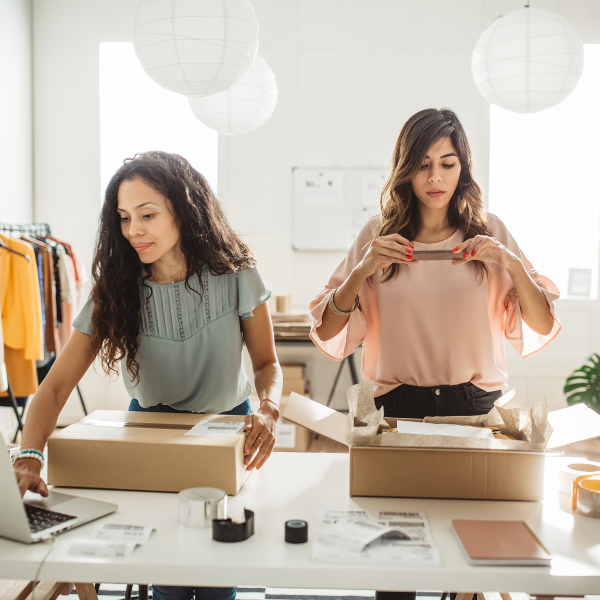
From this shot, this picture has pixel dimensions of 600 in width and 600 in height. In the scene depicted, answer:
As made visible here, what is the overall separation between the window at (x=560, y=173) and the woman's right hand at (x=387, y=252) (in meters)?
3.13

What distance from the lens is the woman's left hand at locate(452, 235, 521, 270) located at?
4.56 feet

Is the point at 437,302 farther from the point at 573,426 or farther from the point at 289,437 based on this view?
the point at 289,437

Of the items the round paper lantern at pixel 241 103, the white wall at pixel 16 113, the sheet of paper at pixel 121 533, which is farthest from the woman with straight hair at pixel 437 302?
the white wall at pixel 16 113

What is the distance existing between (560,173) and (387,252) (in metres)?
3.42

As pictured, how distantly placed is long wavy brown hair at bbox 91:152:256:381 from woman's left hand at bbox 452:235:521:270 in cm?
54

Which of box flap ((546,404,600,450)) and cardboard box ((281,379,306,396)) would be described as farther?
cardboard box ((281,379,306,396))

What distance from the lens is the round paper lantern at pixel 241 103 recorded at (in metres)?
2.91

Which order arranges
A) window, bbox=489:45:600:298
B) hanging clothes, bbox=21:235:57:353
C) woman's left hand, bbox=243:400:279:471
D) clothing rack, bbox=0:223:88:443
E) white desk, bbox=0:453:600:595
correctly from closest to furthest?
white desk, bbox=0:453:600:595
woman's left hand, bbox=243:400:279:471
clothing rack, bbox=0:223:88:443
hanging clothes, bbox=21:235:57:353
window, bbox=489:45:600:298

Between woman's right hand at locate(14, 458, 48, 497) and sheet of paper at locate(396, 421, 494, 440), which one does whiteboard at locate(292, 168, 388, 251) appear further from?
woman's right hand at locate(14, 458, 48, 497)

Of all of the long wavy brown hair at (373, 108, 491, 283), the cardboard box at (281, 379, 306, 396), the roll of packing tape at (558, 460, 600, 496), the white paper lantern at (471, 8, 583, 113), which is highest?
the white paper lantern at (471, 8, 583, 113)

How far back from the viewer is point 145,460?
118cm

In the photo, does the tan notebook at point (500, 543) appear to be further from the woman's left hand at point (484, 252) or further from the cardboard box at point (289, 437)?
the cardboard box at point (289, 437)

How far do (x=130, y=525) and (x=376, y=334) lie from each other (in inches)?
33.7

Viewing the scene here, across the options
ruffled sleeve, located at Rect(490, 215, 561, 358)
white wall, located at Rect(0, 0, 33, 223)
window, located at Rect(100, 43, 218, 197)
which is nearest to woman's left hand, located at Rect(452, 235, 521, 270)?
ruffled sleeve, located at Rect(490, 215, 561, 358)
